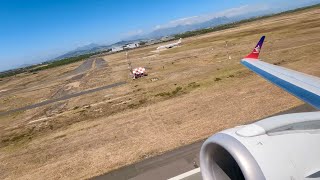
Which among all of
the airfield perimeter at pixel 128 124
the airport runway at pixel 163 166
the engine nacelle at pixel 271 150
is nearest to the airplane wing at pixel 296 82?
the engine nacelle at pixel 271 150

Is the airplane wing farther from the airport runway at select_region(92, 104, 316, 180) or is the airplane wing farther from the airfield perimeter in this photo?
the airport runway at select_region(92, 104, 316, 180)

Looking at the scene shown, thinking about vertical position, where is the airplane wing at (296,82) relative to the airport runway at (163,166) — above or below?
above

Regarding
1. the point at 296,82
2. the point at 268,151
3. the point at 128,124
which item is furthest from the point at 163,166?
the point at 268,151

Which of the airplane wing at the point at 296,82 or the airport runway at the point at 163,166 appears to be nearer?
the airplane wing at the point at 296,82

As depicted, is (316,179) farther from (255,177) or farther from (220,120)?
(220,120)

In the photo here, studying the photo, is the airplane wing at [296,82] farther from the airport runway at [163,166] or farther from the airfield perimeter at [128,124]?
the airport runway at [163,166]

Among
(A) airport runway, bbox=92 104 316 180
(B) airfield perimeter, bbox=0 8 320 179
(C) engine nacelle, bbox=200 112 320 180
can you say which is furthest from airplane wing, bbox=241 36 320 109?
(A) airport runway, bbox=92 104 316 180

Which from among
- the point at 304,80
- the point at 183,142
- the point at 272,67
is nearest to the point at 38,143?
the point at 183,142
